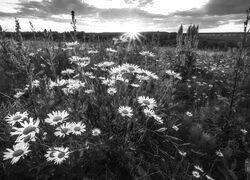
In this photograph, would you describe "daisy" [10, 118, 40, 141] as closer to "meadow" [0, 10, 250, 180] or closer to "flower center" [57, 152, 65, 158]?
"meadow" [0, 10, 250, 180]

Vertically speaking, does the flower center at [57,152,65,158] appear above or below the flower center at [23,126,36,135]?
below

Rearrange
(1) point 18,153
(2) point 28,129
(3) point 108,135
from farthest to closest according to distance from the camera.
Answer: (3) point 108,135 < (2) point 28,129 < (1) point 18,153

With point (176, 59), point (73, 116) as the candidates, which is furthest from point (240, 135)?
point (176, 59)

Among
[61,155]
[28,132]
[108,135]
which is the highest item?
[28,132]

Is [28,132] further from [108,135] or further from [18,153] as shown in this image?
[108,135]

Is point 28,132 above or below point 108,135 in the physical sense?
above

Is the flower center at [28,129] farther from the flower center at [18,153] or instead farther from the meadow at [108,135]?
the flower center at [18,153]

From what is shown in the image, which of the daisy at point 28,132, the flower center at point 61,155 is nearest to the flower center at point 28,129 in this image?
the daisy at point 28,132

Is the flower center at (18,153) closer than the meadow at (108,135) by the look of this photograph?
Yes

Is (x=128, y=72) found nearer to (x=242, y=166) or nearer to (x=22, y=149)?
(x=22, y=149)

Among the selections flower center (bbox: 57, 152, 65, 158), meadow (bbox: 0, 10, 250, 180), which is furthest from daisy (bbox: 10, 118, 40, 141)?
flower center (bbox: 57, 152, 65, 158)

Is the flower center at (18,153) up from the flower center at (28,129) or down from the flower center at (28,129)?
down

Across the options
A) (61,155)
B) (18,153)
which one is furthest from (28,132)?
(61,155)

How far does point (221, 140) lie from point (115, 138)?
5.62ft
